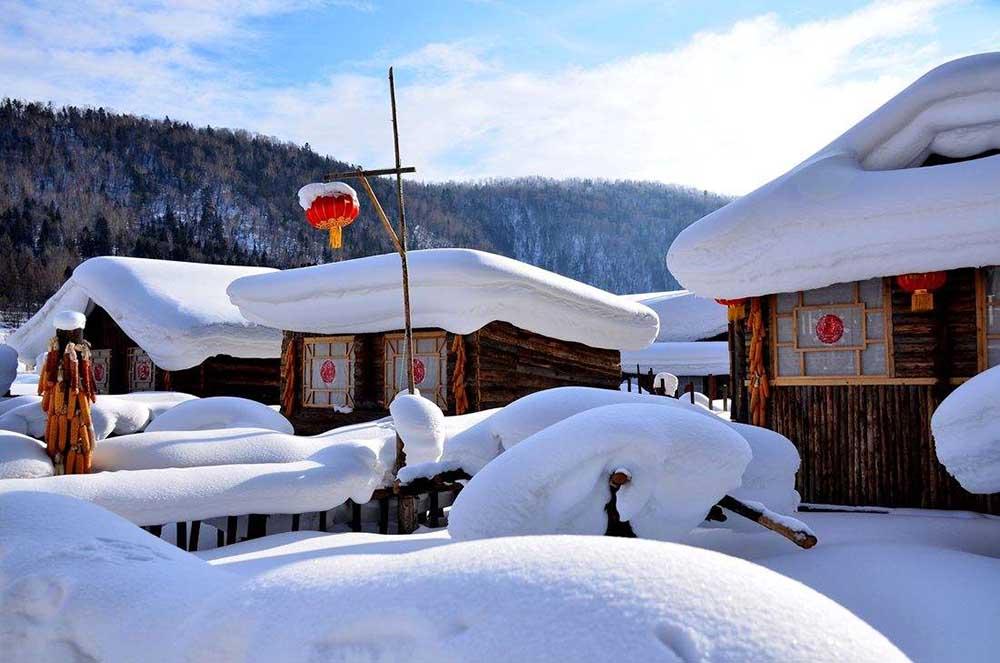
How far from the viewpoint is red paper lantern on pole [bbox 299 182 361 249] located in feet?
33.7

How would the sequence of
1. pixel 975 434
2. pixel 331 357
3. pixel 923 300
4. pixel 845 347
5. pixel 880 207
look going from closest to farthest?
pixel 975 434 < pixel 880 207 < pixel 923 300 < pixel 845 347 < pixel 331 357

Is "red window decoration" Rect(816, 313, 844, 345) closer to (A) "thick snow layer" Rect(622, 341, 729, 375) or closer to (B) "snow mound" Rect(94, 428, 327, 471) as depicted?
(B) "snow mound" Rect(94, 428, 327, 471)

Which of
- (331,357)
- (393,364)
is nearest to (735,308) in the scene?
(393,364)

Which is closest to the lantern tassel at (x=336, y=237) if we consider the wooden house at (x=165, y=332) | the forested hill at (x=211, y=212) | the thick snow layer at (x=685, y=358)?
the wooden house at (x=165, y=332)

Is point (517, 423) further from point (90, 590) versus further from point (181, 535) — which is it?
point (90, 590)

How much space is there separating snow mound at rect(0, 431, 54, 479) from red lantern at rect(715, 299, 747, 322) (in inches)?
275

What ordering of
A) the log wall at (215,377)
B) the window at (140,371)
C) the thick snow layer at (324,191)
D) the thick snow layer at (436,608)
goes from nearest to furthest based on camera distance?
the thick snow layer at (436,608) < the thick snow layer at (324,191) < the log wall at (215,377) < the window at (140,371)

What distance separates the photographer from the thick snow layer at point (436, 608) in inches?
59.5

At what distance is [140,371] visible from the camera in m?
20.3

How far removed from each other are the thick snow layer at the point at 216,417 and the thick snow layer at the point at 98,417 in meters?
0.54

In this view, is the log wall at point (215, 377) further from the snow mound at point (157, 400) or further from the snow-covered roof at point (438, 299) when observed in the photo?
the snow-covered roof at point (438, 299)

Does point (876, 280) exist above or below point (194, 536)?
above

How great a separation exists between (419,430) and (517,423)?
2.80ft

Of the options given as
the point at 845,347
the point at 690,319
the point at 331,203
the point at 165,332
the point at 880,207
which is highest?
the point at 331,203
